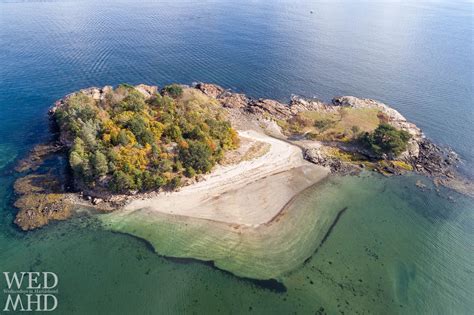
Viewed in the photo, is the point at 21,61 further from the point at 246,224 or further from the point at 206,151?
the point at 246,224

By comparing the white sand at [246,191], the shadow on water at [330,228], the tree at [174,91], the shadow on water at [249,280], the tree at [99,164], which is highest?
the tree at [174,91]

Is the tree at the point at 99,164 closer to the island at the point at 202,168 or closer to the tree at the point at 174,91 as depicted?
the island at the point at 202,168

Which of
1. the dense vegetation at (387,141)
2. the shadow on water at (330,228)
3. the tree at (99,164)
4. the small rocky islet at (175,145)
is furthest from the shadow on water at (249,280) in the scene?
the dense vegetation at (387,141)

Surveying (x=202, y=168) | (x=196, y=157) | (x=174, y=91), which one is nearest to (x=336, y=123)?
(x=202, y=168)

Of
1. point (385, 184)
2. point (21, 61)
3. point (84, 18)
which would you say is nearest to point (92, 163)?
point (385, 184)

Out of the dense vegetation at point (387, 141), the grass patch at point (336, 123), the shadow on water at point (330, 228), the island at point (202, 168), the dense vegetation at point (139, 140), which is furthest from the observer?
the grass patch at point (336, 123)

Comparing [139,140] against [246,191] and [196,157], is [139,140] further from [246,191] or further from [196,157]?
[246,191]
